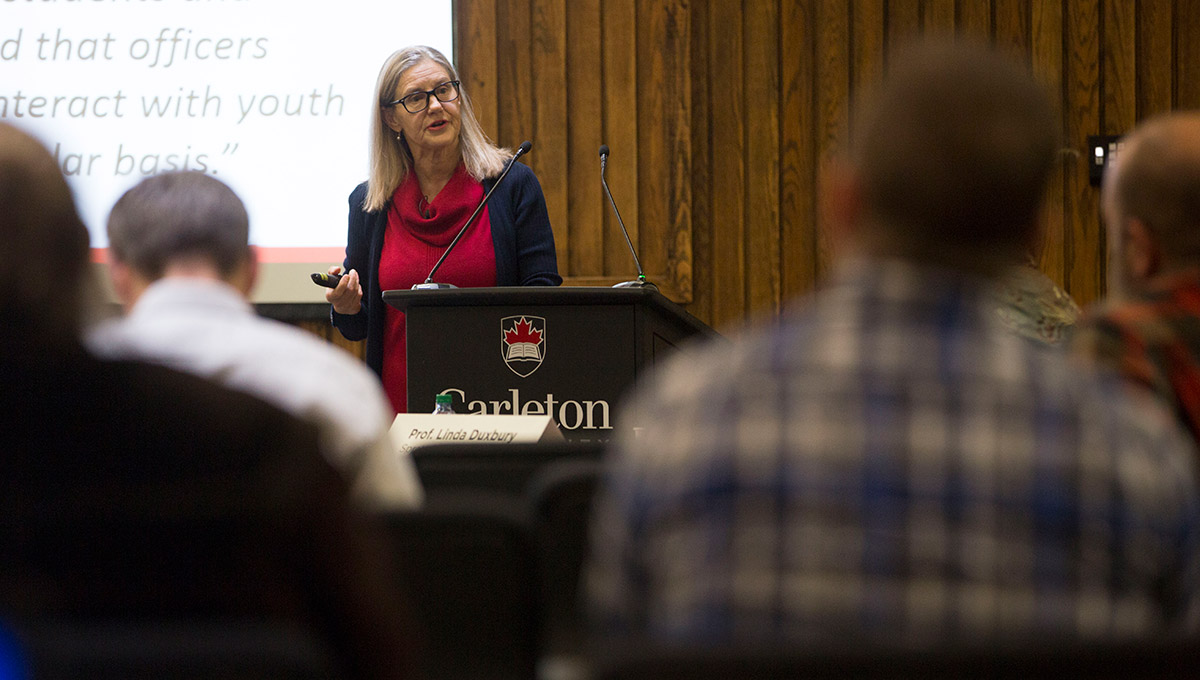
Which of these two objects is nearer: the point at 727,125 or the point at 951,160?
the point at 951,160

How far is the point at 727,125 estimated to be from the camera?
4.76 meters

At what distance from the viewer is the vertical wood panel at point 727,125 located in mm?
4754

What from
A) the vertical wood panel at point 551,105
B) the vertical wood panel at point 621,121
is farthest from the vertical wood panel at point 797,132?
the vertical wood panel at point 551,105

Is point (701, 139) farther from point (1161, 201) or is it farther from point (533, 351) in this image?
point (1161, 201)

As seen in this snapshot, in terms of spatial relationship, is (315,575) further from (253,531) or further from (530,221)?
(530,221)

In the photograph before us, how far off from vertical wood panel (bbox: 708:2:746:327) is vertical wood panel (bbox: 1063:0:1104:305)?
1.38m

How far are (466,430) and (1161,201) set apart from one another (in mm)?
1259

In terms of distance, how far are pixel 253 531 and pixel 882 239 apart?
511 millimetres

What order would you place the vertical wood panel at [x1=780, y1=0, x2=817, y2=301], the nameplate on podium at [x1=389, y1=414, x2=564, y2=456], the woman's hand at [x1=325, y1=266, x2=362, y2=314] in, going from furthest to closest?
the vertical wood panel at [x1=780, y1=0, x2=817, y2=301] < the woman's hand at [x1=325, y1=266, x2=362, y2=314] < the nameplate on podium at [x1=389, y1=414, x2=564, y2=456]

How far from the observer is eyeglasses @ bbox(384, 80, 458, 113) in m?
3.40

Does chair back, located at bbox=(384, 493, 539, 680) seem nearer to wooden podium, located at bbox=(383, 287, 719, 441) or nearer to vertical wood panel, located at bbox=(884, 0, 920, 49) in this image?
wooden podium, located at bbox=(383, 287, 719, 441)

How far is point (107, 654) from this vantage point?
687 mm

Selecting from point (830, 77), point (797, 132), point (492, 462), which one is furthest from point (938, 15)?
point (492, 462)

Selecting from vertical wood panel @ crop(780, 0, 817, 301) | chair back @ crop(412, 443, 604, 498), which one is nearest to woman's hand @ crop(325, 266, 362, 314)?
chair back @ crop(412, 443, 604, 498)
